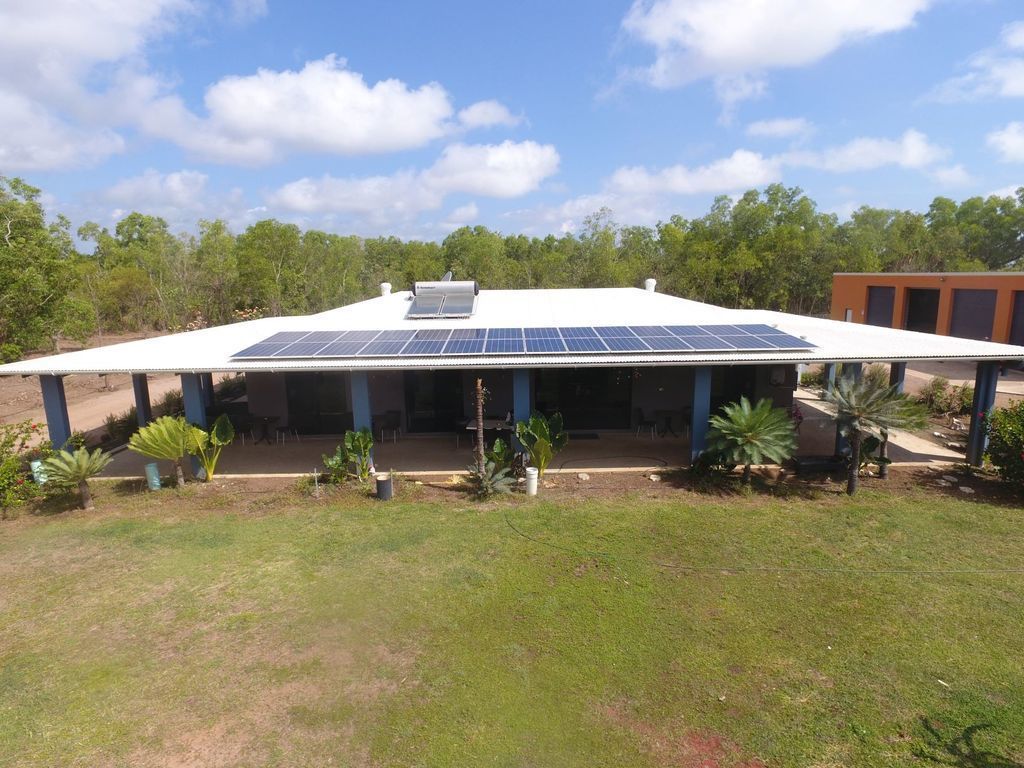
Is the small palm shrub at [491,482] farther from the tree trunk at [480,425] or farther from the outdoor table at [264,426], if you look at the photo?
the outdoor table at [264,426]

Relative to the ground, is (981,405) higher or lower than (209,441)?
higher

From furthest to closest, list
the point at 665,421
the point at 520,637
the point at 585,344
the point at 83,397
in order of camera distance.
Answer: the point at 83,397
the point at 665,421
the point at 585,344
the point at 520,637

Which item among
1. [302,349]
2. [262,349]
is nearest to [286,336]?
[262,349]

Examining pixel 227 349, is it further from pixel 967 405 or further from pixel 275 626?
pixel 967 405

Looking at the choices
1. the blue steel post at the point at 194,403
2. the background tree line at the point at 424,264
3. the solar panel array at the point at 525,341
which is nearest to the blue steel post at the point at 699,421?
the solar panel array at the point at 525,341

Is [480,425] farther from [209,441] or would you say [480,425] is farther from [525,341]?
[209,441]

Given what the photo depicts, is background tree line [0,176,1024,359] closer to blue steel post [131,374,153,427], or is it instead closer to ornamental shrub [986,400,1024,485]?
blue steel post [131,374,153,427]

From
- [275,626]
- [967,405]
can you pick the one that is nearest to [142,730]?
[275,626]
